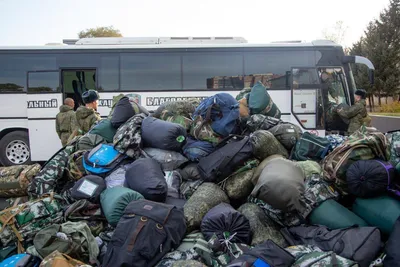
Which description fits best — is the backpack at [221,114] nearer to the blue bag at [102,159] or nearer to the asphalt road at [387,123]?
the blue bag at [102,159]

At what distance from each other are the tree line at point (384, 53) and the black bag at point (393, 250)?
26.9 m

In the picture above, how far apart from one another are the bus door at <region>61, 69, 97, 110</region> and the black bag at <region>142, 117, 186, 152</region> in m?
5.66

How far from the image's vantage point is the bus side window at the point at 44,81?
894 cm

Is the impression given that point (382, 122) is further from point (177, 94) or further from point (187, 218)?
point (187, 218)

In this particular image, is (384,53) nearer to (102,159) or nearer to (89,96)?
(89,96)

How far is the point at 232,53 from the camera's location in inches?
360

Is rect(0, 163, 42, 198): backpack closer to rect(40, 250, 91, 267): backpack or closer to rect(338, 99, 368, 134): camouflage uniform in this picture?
rect(40, 250, 91, 267): backpack

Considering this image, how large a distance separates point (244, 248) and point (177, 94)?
6713 millimetres

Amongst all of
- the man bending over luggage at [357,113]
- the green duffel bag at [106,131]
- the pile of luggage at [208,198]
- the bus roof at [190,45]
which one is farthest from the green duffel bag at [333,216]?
the bus roof at [190,45]

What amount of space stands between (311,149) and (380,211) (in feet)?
3.84

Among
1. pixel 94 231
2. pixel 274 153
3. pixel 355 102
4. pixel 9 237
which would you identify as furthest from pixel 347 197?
pixel 355 102

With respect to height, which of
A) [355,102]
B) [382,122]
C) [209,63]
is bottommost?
[382,122]

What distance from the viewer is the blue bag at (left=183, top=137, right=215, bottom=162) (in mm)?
3896

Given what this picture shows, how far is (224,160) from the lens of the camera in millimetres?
3551
